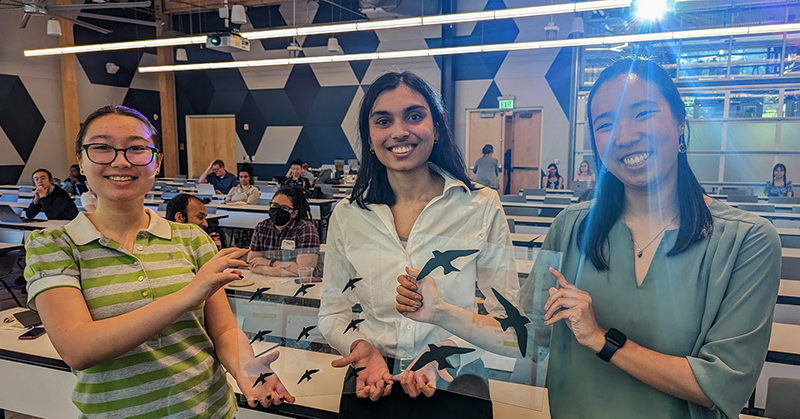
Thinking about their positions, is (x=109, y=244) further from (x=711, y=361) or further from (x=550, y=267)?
(x=711, y=361)

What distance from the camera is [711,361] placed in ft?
3.41

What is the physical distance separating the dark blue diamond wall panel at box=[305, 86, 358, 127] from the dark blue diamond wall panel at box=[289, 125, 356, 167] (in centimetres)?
21

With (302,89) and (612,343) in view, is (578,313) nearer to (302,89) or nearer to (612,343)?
(612,343)

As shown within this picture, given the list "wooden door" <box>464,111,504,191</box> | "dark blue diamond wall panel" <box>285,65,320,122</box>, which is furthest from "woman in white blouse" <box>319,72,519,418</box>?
"dark blue diamond wall panel" <box>285,65,320,122</box>

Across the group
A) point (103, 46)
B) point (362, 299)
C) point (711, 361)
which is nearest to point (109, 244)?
point (362, 299)

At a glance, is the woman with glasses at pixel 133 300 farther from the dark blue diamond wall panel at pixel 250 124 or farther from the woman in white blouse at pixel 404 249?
the dark blue diamond wall panel at pixel 250 124

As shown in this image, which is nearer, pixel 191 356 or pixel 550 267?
pixel 550 267

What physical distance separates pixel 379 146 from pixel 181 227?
0.64 metres

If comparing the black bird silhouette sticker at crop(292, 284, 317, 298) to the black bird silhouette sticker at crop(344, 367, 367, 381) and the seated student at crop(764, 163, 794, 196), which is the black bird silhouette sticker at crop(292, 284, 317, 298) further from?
the seated student at crop(764, 163, 794, 196)

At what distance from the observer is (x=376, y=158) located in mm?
1490

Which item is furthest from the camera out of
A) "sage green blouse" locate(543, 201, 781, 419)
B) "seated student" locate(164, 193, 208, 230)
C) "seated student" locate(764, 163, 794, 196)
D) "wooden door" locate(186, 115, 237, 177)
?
"wooden door" locate(186, 115, 237, 177)

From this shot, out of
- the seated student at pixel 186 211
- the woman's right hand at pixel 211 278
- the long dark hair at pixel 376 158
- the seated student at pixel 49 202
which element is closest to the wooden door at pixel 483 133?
the seated student at pixel 49 202

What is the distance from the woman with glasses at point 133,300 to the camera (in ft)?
3.73

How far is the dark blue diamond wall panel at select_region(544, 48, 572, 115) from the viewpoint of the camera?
11.6 m
